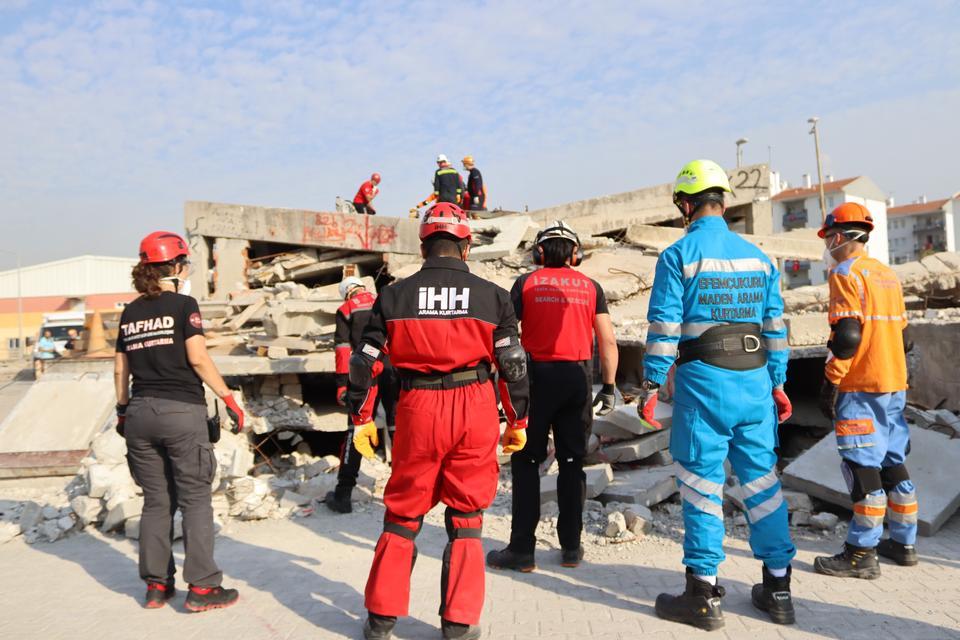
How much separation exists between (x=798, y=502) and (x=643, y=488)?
1080mm

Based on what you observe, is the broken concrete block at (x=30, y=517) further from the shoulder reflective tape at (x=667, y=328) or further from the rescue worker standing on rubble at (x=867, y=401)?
the rescue worker standing on rubble at (x=867, y=401)

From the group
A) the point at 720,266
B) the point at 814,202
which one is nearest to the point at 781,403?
the point at 720,266

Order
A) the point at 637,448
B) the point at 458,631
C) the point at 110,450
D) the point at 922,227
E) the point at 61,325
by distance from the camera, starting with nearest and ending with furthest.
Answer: the point at 458,631, the point at 637,448, the point at 110,450, the point at 61,325, the point at 922,227

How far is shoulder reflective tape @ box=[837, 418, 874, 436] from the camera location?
3652 mm

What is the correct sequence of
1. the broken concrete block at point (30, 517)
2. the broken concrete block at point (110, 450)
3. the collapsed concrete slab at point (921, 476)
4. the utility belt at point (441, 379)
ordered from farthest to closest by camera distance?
the broken concrete block at point (110, 450) → the broken concrete block at point (30, 517) → the collapsed concrete slab at point (921, 476) → the utility belt at point (441, 379)

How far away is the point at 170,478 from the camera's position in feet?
12.1

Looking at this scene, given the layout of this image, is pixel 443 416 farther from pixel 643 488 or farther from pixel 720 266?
pixel 643 488

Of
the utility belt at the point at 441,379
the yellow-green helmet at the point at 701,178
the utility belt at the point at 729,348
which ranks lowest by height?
the utility belt at the point at 441,379

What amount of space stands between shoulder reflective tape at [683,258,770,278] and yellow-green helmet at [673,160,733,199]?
0.41 metres

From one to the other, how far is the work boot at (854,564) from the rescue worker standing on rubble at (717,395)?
71 cm

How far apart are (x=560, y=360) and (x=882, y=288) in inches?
73.0

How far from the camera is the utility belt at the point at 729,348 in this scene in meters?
3.14

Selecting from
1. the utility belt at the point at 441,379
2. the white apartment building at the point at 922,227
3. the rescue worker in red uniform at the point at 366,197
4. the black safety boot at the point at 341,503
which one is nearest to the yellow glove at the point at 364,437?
the utility belt at the point at 441,379

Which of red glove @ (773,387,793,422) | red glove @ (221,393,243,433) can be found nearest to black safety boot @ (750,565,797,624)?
red glove @ (773,387,793,422)
